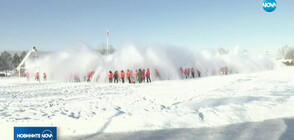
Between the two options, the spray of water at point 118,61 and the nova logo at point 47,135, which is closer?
the nova logo at point 47,135

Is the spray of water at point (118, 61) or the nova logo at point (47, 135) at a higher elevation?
the spray of water at point (118, 61)

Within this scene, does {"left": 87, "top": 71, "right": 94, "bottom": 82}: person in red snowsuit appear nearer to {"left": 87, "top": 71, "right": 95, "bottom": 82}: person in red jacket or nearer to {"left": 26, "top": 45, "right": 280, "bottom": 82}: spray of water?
{"left": 87, "top": 71, "right": 95, "bottom": 82}: person in red jacket

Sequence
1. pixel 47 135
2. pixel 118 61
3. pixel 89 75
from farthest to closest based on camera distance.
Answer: pixel 118 61
pixel 89 75
pixel 47 135

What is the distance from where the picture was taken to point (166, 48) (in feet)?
118

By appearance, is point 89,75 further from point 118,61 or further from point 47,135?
point 47,135

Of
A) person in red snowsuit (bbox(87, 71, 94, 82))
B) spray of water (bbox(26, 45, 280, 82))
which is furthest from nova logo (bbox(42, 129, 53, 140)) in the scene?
spray of water (bbox(26, 45, 280, 82))

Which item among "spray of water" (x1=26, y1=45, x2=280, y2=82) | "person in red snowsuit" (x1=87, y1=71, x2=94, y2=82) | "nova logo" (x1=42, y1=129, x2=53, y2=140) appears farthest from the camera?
"spray of water" (x1=26, y1=45, x2=280, y2=82)

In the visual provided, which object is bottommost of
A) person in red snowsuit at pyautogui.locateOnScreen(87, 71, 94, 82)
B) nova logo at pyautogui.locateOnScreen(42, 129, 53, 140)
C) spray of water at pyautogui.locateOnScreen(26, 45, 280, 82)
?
nova logo at pyautogui.locateOnScreen(42, 129, 53, 140)

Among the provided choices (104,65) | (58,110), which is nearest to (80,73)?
(104,65)

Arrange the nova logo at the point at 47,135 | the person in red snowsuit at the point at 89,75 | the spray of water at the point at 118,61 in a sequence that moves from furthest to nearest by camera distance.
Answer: the spray of water at the point at 118,61
the person in red snowsuit at the point at 89,75
the nova logo at the point at 47,135

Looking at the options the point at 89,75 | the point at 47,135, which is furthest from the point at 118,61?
the point at 47,135

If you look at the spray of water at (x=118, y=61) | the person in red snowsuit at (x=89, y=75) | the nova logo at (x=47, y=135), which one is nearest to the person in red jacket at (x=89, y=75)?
the person in red snowsuit at (x=89, y=75)

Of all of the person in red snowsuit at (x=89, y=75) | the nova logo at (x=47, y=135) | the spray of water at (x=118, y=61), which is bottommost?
the nova logo at (x=47, y=135)

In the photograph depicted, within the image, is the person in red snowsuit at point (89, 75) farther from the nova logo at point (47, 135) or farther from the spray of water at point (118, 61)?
the nova logo at point (47, 135)
